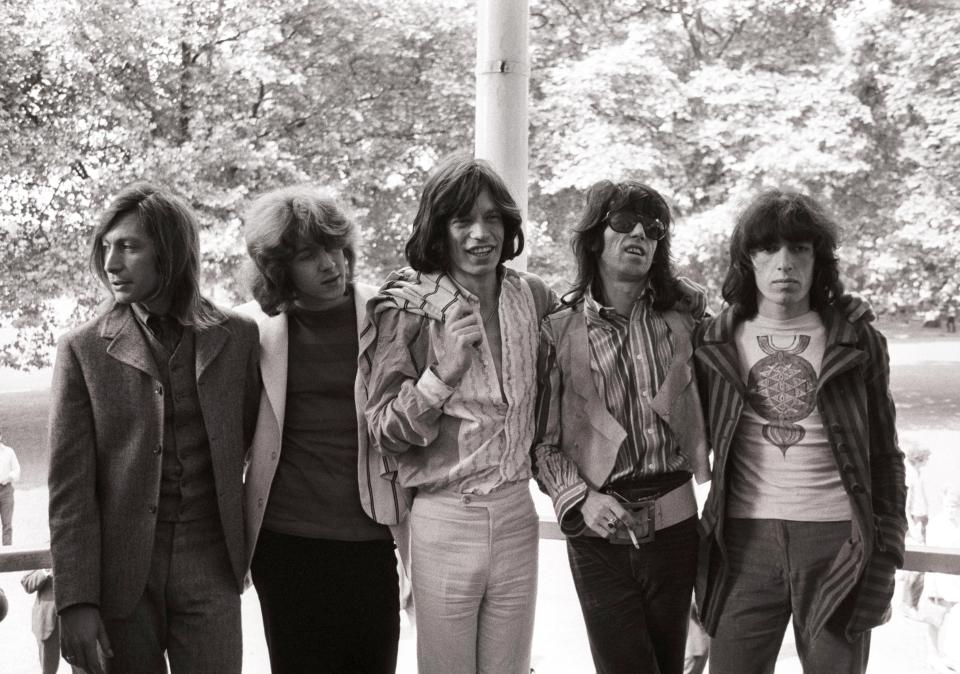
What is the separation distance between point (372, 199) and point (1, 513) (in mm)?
4171

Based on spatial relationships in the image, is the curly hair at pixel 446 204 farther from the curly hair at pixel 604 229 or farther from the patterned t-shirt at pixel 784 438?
the patterned t-shirt at pixel 784 438

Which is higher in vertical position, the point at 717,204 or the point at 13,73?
the point at 13,73

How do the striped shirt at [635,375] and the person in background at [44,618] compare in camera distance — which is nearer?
the striped shirt at [635,375]

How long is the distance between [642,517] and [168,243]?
1010mm

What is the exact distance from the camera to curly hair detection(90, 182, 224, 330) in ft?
5.97

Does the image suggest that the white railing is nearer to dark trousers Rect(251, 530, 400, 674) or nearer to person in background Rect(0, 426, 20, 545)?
dark trousers Rect(251, 530, 400, 674)

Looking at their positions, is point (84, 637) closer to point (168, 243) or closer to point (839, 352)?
point (168, 243)

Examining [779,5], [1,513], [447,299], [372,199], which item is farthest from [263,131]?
[447,299]

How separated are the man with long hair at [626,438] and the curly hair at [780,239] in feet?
0.38

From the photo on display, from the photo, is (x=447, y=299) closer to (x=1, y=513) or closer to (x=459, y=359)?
(x=459, y=359)

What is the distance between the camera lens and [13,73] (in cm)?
856

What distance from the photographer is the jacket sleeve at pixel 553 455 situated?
1.87 metres

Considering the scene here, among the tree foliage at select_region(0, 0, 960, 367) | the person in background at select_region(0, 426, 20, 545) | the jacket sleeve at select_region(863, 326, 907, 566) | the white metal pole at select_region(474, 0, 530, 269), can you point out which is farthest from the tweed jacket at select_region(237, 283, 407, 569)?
the tree foliage at select_region(0, 0, 960, 367)

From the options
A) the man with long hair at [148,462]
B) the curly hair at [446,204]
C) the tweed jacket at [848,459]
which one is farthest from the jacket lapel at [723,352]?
the man with long hair at [148,462]
